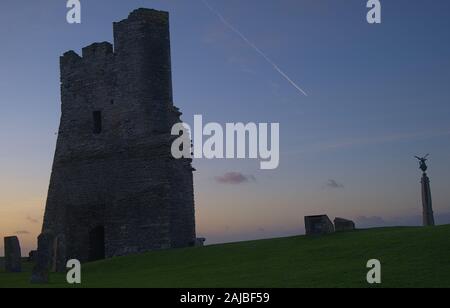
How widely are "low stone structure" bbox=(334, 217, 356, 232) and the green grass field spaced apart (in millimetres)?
1059

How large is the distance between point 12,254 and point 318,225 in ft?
42.5

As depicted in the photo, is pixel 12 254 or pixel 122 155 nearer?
pixel 12 254

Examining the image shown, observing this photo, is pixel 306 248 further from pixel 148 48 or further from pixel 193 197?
pixel 148 48

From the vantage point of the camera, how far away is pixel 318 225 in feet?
83.3

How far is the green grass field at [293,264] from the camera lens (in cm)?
1639

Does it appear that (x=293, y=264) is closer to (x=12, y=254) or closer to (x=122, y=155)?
(x=12, y=254)

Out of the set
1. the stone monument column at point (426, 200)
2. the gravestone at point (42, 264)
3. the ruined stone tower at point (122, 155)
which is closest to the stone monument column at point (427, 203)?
the stone monument column at point (426, 200)

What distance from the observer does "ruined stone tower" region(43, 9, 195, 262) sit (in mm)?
31875

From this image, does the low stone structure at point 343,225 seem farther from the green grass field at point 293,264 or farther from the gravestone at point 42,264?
the gravestone at point 42,264

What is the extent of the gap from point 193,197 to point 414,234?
14343 mm

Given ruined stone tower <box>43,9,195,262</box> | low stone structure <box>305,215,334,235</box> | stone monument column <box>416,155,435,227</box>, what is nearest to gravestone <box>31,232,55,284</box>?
low stone structure <box>305,215,334,235</box>

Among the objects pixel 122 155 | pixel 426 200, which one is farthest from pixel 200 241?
pixel 426 200

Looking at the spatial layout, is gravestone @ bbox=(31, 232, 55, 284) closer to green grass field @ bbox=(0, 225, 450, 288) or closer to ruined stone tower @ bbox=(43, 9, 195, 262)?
green grass field @ bbox=(0, 225, 450, 288)
